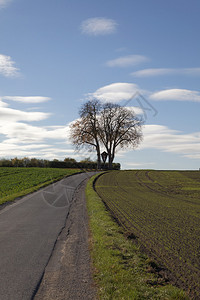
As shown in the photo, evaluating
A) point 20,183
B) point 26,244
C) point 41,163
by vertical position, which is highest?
point 41,163

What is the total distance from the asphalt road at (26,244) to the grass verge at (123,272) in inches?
50.2

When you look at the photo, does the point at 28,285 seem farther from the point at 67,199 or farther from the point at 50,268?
the point at 67,199

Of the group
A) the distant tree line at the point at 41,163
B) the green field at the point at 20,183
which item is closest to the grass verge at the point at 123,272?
the green field at the point at 20,183

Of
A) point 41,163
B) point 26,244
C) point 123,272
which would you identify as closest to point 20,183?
point 26,244

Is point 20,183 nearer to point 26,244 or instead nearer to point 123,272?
point 26,244

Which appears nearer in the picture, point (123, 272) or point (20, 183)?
point (123, 272)

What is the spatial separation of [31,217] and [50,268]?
24.7 feet

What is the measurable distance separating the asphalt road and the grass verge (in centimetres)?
127

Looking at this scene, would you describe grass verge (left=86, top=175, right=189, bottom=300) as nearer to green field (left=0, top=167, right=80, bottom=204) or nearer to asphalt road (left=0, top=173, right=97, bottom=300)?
asphalt road (left=0, top=173, right=97, bottom=300)

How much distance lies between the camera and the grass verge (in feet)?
18.2

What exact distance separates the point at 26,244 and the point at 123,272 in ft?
12.5

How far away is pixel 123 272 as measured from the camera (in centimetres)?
662

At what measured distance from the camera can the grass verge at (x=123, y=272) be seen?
5559 mm

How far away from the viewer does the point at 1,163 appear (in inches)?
2960
